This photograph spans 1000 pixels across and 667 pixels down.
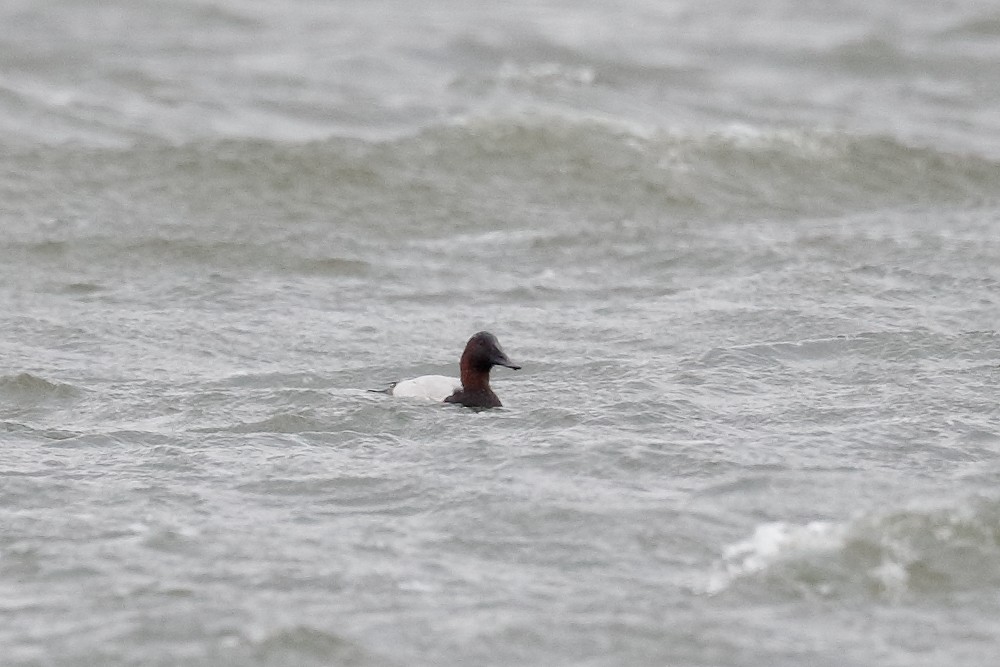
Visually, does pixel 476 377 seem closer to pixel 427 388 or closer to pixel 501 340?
pixel 427 388

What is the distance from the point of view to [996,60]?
23.2 meters

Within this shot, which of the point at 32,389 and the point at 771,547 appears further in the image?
the point at 32,389

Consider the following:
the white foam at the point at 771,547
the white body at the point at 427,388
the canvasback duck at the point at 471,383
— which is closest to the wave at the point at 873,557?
the white foam at the point at 771,547

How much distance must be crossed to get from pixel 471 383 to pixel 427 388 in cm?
26

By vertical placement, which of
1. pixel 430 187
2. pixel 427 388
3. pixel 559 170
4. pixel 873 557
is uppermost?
pixel 559 170

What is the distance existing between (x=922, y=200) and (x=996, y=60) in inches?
297

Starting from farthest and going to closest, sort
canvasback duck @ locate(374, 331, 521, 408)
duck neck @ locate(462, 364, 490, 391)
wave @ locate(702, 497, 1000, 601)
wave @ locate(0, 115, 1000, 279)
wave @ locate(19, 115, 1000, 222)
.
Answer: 1. wave @ locate(19, 115, 1000, 222)
2. wave @ locate(0, 115, 1000, 279)
3. duck neck @ locate(462, 364, 490, 391)
4. canvasback duck @ locate(374, 331, 521, 408)
5. wave @ locate(702, 497, 1000, 601)

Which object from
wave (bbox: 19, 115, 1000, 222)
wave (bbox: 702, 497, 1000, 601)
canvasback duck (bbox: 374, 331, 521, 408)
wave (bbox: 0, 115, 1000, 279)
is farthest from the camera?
wave (bbox: 19, 115, 1000, 222)

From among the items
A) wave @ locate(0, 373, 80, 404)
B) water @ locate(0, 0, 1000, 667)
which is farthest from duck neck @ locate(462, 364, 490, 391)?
wave @ locate(0, 373, 80, 404)

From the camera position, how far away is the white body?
34.5 ft

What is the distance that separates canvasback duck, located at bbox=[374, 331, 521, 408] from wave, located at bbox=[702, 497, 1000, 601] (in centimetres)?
269

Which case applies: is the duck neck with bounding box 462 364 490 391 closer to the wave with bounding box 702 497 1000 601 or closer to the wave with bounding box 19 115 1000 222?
the wave with bounding box 702 497 1000 601

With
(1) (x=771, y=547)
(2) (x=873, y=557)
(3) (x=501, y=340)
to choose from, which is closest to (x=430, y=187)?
(3) (x=501, y=340)

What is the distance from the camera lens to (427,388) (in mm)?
10625
